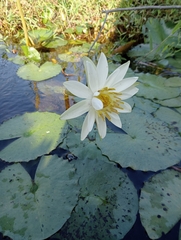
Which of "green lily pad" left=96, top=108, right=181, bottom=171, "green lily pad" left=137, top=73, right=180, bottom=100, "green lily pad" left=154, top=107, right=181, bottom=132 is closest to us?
"green lily pad" left=96, top=108, right=181, bottom=171

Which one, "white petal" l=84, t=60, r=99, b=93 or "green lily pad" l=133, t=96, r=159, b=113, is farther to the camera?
"green lily pad" l=133, t=96, r=159, b=113

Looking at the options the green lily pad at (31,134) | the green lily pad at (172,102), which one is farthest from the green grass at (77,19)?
the green lily pad at (31,134)

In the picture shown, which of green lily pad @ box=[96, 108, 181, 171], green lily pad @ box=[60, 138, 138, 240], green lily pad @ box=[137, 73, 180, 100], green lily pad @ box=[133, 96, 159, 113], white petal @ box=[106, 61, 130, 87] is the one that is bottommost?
green lily pad @ box=[60, 138, 138, 240]

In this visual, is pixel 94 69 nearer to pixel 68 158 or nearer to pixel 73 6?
pixel 68 158

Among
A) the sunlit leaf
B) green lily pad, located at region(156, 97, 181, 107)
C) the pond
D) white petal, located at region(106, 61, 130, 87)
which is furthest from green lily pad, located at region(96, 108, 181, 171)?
the sunlit leaf

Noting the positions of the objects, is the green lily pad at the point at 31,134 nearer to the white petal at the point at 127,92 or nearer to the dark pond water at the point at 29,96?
the dark pond water at the point at 29,96

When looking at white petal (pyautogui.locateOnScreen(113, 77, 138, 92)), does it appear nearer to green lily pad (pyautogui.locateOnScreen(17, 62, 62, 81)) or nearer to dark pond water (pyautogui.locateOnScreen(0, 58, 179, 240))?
dark pond water (pyautogui.locateOnScreen(0, 58, 179, 240))

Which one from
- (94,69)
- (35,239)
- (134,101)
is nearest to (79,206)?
(35,239)

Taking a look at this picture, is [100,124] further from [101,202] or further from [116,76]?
[101,202]
